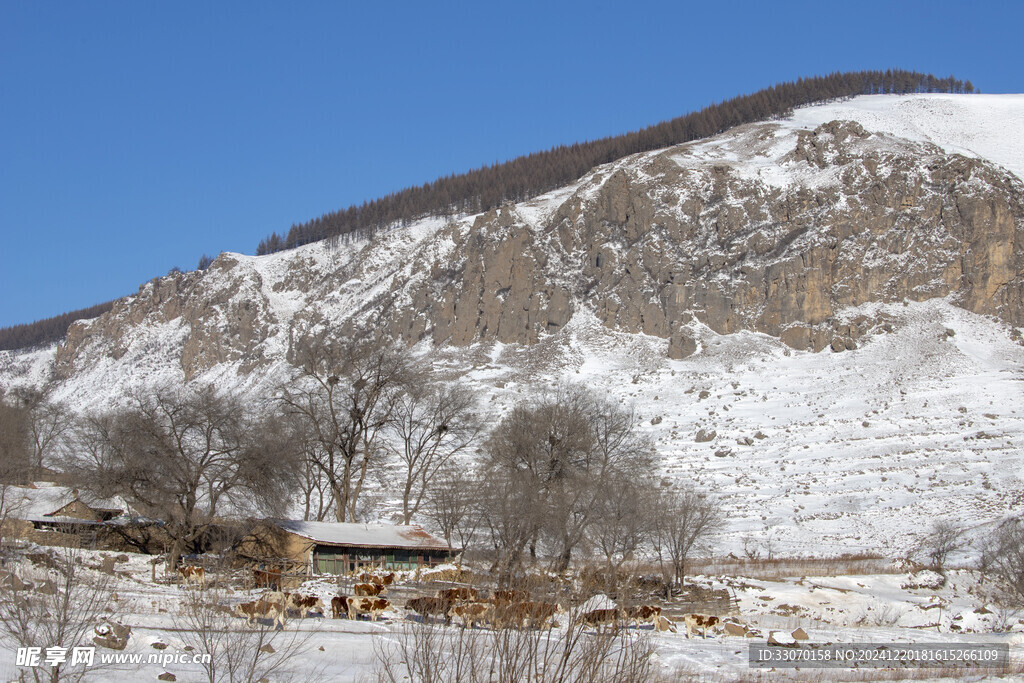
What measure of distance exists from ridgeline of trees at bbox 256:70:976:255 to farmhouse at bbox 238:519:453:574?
133125mm

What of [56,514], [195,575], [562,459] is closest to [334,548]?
[195,575]

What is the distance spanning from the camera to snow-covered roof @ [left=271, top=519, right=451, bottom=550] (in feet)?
102

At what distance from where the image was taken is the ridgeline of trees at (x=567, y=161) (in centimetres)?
16875

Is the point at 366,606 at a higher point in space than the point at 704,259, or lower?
lower

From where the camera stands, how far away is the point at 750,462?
62281 millimetres

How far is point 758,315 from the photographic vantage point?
318 ft

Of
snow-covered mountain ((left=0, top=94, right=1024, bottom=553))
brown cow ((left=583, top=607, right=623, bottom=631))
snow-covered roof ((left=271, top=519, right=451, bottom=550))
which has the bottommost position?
snow-covered roof ((left=271, top=519, right=451, bottom=550))

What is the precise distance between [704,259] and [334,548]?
3209 inches

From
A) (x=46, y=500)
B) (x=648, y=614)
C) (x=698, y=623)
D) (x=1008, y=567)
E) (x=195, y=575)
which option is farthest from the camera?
(x=46, y=500)

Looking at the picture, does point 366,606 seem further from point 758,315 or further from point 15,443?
point 758,315

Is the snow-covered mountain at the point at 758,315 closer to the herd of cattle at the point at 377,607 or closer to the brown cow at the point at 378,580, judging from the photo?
the herd of cattle at the point at 377,607

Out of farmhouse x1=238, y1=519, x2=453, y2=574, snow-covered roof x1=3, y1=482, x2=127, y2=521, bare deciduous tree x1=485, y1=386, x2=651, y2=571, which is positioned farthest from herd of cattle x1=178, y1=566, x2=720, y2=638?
bare deciduous tree x1=485, y1=386, x2=651, y2=571

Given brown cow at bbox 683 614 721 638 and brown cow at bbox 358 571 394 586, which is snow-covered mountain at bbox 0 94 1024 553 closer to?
brown cow at bbox 683 614 721 638

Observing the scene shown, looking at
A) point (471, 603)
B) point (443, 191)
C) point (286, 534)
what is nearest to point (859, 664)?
point (471, 603)
